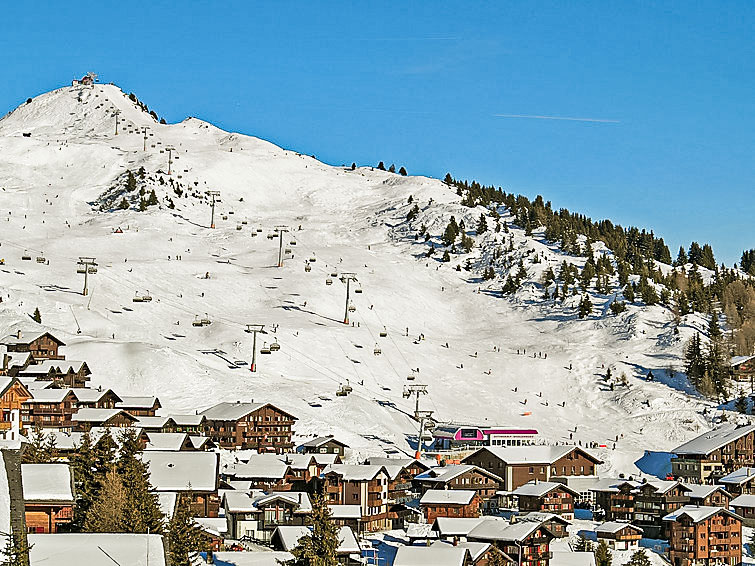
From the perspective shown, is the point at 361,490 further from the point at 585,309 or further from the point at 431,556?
the point at 585,309

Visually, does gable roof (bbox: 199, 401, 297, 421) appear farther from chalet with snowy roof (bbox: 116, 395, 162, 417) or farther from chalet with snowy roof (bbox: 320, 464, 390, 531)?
chalet with snowy roof (bbox: 320, 464, 390, 531)

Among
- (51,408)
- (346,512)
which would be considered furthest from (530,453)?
(51,408)

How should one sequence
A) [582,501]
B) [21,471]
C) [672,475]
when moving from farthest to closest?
[672,475]
[582,501]
[21,471]

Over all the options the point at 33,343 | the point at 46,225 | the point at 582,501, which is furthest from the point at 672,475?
the point at 46,225

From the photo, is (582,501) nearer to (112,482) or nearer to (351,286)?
(112,482)

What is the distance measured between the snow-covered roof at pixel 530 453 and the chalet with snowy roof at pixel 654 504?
9.68m

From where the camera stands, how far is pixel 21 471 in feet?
116

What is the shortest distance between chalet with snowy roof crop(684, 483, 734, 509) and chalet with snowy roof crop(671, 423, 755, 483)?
32.1ft

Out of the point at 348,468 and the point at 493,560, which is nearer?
the point at 493,560

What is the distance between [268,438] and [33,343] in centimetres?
2050

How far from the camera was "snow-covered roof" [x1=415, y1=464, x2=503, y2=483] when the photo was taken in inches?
2552

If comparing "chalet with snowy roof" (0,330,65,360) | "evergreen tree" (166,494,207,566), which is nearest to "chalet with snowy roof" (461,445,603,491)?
"chalet with snowy roof" (0,330,65,360)

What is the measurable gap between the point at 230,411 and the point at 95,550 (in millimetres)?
46763

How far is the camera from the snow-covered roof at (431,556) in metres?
41.6
